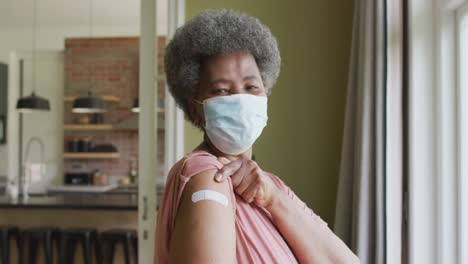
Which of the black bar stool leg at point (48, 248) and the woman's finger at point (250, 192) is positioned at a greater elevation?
the woman's finger at point (250, 192)

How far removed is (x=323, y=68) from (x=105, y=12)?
12.7 feet

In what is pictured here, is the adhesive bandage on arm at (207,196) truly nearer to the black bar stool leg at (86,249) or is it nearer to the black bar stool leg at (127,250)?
the black bar stool leg at (127,250)

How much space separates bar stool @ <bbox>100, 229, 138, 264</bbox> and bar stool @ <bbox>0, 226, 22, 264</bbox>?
67 cm

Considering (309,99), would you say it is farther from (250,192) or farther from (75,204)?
(75,204)

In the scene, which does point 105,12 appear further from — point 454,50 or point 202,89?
point 202,89

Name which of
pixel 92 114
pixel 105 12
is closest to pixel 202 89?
pixel 105 12

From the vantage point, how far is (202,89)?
2.73 feet

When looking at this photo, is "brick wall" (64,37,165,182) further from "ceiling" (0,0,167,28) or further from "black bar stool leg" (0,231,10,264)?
"black bar stool leg" (0,231,10,264)

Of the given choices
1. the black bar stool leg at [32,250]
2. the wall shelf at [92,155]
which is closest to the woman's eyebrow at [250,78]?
the black bar stool leg at [32,250]

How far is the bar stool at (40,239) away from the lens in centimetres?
311

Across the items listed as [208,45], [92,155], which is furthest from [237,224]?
[92,155]

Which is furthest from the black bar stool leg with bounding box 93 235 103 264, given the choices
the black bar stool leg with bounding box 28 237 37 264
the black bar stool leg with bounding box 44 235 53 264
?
the black bar stool leg with bounding box 28 237 37 264

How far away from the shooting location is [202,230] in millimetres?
637

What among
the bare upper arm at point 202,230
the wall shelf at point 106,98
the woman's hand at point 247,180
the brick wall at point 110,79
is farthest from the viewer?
the brick wall at point 110,79
